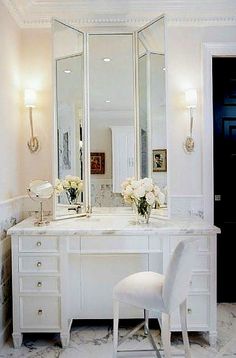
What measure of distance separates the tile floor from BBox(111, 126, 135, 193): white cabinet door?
1.19 m

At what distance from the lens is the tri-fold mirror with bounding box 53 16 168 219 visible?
10.2 ft

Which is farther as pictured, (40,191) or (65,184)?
(65,184)

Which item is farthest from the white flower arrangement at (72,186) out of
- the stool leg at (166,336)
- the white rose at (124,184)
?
the stool leg at (166,336)

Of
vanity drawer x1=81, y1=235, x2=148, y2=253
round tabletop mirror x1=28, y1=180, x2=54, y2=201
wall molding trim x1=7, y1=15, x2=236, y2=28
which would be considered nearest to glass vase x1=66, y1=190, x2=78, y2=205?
round tabletop mirror x1=28, y1=180, x2=54, y2=201

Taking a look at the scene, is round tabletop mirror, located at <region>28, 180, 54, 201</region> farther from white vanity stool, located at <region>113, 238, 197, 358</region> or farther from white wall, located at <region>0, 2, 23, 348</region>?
white vanity stool, located at <region>113, 238, 197, 358</region>

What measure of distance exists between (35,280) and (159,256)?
0.94 metres

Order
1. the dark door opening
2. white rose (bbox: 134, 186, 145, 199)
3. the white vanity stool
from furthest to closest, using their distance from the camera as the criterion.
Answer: the dark door opening, white rose (bbox: 134, 186, 145, 199), the white vanity stool

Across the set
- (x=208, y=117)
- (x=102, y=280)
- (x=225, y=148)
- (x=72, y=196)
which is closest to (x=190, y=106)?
(x=208, y=117)

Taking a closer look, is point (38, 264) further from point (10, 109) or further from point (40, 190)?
point (10, 109)

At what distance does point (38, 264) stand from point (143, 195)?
92cm

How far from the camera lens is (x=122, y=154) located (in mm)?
3146

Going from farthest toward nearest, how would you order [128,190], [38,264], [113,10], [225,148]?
[225,148] → [113,10] → [128,190] → [38,264]

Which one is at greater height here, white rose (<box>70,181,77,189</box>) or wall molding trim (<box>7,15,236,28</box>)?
wall molding trim (<box>7,15,236,28</box>)

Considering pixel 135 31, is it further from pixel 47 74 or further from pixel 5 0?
pixel 5 0
